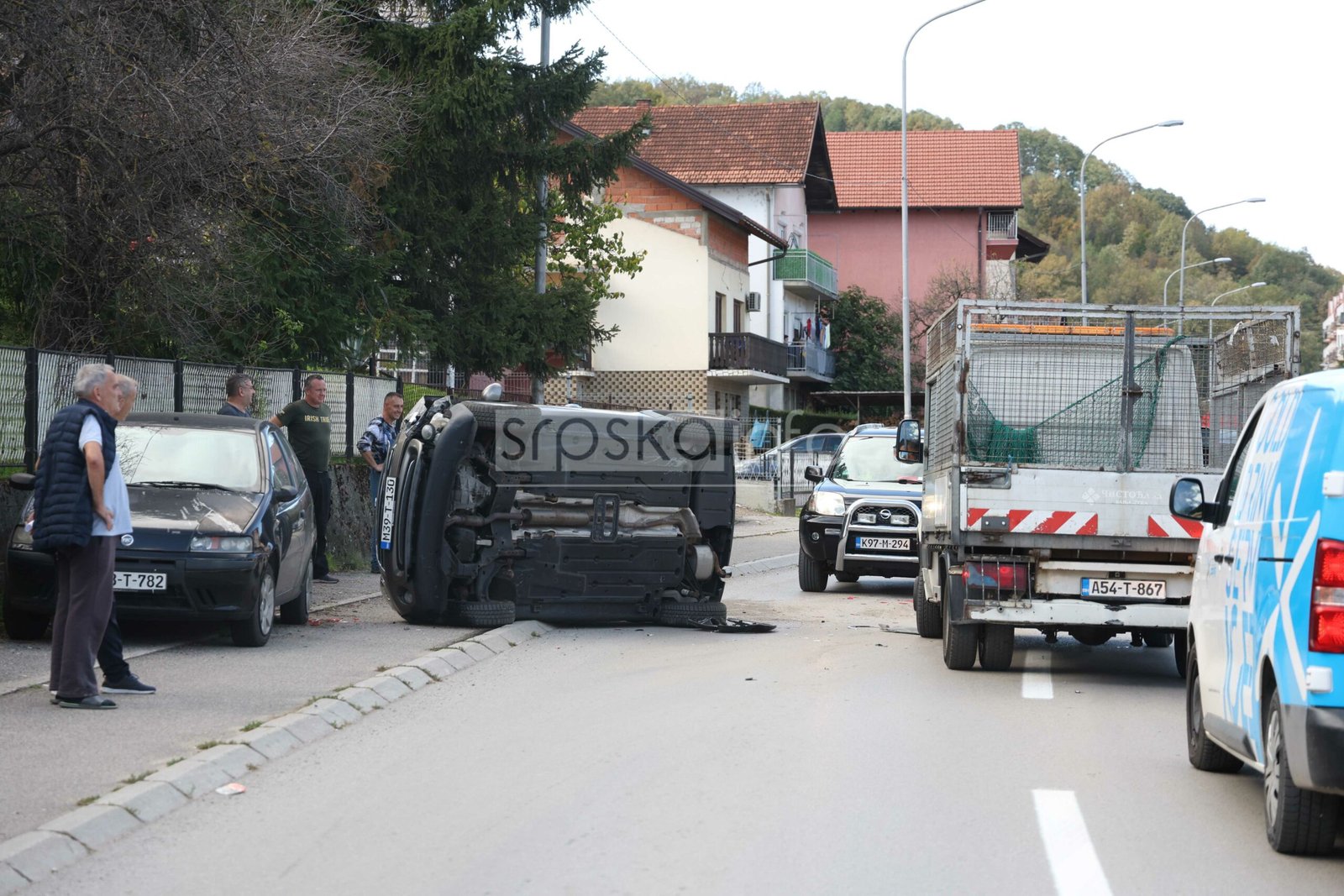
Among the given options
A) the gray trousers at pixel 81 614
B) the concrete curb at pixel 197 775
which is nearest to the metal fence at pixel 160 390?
the gray trousers at pixel 81 614

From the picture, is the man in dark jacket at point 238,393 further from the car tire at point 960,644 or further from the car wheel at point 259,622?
the car tire at point 960,644

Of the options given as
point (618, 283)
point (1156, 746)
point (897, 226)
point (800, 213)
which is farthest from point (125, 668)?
point (897, 226)

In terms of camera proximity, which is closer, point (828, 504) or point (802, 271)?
point (828, 504)

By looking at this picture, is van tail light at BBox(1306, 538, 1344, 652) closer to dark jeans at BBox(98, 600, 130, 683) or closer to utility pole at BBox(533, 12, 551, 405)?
dark jeans at BBox(98, 600, 130, 683)

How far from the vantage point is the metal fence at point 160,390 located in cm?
1405

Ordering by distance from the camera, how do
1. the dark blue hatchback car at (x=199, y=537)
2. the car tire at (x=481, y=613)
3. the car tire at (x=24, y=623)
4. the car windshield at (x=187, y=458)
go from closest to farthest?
the dark blue hatchback car at (x=199, y=537) < the car tire at (x=24, y=623) < the car windshield at (x=187, y=458) < the car tire at (x=481, y=613)

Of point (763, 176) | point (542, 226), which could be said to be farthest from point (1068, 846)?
point (763, 176)

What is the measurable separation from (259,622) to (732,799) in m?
5.50

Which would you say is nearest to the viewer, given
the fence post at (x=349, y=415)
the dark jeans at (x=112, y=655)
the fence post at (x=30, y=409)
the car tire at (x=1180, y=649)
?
the dark jeans at (x=112, y=655)

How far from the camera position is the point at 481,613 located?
13.1m

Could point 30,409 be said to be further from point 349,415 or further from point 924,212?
point 924,212

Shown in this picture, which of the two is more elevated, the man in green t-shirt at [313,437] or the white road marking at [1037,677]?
the man in green t-shirt at [313,437]

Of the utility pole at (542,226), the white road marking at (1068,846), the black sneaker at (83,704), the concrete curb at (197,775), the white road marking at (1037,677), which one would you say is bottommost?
the white road marking at (1037,677)

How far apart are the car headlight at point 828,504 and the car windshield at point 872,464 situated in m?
0.62
